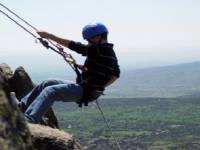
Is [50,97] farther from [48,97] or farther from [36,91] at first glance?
[36,91]

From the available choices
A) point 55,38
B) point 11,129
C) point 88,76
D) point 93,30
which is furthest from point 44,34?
point 11,129

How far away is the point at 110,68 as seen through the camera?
1212 cm

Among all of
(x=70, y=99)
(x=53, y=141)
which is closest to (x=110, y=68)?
(x=70, y=99)

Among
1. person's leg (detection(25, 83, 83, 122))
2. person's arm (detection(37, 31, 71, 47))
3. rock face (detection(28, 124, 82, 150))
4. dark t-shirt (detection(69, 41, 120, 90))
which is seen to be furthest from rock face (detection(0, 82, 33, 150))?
rock face (detection(28, 124, 82, 150))

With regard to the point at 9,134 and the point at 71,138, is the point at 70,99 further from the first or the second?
the point at 9,134

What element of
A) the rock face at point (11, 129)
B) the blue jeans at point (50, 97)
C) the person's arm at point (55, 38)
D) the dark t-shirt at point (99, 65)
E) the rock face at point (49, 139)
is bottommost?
the rock face at point (49, 139)

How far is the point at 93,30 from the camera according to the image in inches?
469

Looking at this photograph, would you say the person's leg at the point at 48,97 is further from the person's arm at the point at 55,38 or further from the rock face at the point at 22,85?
the rock face at the point at 22,85

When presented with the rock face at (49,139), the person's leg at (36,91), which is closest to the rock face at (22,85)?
the rock face at (49,139)

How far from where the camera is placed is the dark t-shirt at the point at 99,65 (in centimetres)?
1205

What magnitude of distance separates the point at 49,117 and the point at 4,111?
1254cm

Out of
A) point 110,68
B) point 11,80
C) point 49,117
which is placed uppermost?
point 110,68

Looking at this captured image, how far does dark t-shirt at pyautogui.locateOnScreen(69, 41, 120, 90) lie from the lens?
12.1 m

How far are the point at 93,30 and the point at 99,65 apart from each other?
0.93 metres
